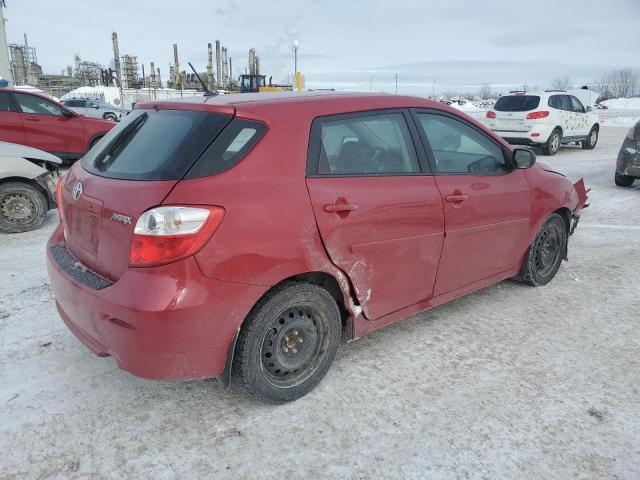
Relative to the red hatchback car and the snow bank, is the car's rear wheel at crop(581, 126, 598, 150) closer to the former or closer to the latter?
the red hatchback car

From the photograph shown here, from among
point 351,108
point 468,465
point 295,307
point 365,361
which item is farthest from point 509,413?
point 351,108

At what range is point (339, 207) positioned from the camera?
2697 mm

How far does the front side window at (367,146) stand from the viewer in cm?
279

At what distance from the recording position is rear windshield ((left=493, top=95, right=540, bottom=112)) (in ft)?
45.0

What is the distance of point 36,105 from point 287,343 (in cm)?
883

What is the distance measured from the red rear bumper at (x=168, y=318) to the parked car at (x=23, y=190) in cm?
426

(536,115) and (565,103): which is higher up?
(565,103)

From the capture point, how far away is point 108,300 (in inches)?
91.4

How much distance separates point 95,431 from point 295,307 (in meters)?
1.14

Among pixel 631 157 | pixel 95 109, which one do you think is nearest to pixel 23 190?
pixel 631 157

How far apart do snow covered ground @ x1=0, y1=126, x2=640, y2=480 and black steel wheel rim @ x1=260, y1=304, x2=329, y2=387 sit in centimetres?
16

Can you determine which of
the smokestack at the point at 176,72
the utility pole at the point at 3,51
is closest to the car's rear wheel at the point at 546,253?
the utility pole at the point at 3,51

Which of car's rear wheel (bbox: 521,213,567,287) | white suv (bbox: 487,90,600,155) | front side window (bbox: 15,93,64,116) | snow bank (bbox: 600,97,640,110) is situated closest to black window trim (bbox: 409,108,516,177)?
car's rear wheel (bbox: 521,213,567,287)

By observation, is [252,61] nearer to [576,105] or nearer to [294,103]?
[576,105]
